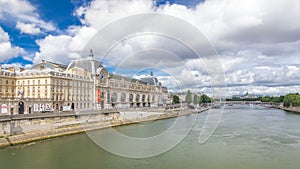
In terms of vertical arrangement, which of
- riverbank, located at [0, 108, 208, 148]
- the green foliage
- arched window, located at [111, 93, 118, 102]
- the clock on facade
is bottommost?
riverbank, located at [0, 108, 208, 148]

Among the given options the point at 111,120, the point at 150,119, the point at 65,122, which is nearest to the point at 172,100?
the point at 150,119

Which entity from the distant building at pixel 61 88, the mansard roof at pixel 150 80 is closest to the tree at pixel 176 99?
the mansard roof at pixel 150 80

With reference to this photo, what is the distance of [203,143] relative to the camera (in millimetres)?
20844

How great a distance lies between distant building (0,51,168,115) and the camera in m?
30.5

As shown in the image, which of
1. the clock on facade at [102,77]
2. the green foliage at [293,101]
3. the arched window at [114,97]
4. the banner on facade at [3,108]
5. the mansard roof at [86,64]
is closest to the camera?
the banner on facade at [3,108]

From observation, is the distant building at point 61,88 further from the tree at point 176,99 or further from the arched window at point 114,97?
the tree at point 176,99

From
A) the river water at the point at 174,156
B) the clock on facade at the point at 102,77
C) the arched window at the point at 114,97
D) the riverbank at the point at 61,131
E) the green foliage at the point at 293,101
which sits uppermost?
the clock on facade at the point at 102,77

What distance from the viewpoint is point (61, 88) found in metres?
36.5

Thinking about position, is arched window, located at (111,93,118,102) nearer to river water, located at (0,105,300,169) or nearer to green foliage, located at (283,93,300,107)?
river water, located at (0,105,300,169)

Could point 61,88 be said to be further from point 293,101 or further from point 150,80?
point 293,101

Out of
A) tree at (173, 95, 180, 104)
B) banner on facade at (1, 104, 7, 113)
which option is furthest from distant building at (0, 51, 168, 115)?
tree at (173, 95, 180, 104)

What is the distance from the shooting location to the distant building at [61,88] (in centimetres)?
3047

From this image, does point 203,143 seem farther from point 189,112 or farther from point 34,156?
point 189,112

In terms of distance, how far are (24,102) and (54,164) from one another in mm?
15879
